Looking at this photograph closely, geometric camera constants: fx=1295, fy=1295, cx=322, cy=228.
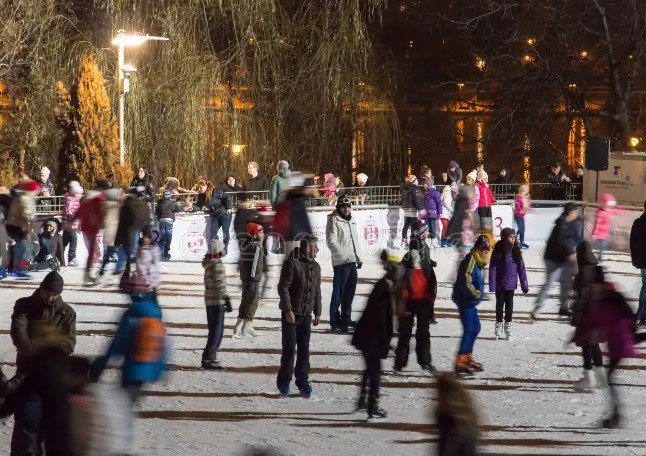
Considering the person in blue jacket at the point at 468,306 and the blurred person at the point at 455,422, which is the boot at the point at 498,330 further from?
the blurred person at the point at 455,422

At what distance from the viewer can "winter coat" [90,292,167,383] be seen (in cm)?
846

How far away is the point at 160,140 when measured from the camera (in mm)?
28406

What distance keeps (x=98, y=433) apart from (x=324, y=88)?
2435cm

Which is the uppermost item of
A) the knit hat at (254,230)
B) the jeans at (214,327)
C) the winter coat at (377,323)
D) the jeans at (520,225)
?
the knit hat at (254,230)

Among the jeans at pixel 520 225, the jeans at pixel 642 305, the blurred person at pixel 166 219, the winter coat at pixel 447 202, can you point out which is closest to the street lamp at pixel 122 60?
the blurred person at pixel 166 219

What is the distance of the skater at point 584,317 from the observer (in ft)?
33.2

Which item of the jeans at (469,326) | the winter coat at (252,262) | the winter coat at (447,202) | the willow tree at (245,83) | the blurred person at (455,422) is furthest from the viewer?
the willow tree at (245,83)

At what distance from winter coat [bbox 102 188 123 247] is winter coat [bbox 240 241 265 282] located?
3.76m

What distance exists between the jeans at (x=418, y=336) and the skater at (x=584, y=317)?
56.8 inches

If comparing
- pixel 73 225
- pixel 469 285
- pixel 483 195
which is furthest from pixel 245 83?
pixel 469 285

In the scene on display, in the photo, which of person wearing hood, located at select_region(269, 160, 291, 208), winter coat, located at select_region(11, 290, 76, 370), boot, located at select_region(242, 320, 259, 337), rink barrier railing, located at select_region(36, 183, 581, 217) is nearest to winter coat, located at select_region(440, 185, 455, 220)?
rink barrier railing, located at select_region(36, 183, 581, 217)

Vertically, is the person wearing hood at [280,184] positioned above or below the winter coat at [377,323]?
above

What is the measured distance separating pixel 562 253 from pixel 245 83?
1572cm

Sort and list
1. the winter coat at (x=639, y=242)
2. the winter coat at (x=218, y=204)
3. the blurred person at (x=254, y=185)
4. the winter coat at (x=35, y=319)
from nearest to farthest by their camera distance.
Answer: the winter coat at (x=35, y=319) < the winter coat at (x=639, y=242) < the winter coat at (x=218, y=204) < the blurred person at (x=254, y=185)
